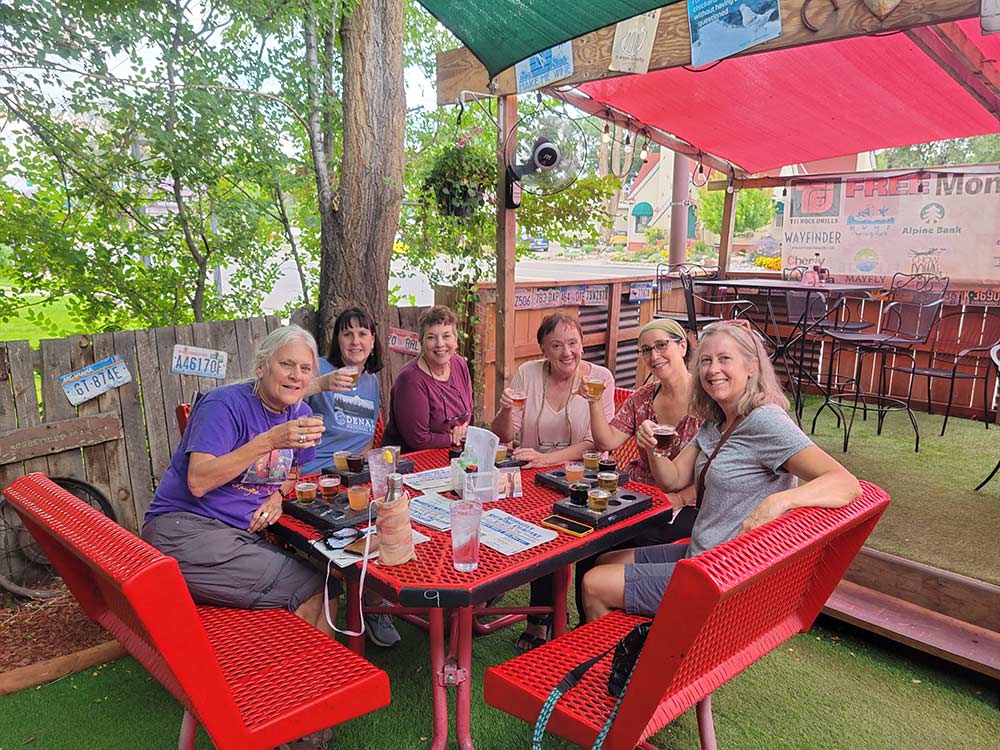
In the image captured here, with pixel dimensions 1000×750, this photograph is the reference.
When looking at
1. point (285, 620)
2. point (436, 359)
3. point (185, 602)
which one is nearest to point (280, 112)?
point (436, 359)

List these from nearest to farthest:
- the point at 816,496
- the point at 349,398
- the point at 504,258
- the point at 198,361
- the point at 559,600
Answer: the point at 816,496, the point at 559,600, the point at 349,398, the point at 198,361, the point at 504,258

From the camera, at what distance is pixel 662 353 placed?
2717mm

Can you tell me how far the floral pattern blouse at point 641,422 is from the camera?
2.69 meters

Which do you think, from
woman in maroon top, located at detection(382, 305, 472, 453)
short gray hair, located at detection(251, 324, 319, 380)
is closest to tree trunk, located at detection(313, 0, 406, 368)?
woman in maroon top, located at detection(382, 305, 472, 453)

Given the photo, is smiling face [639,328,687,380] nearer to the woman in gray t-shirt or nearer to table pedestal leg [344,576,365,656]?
the woman in gray t-shirt

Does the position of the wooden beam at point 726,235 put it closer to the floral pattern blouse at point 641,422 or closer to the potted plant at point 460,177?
the potted plant at point 460,177

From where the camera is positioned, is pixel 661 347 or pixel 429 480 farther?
pixel 661 347

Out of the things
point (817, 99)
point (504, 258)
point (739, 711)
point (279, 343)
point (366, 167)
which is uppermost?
point (817, 99)

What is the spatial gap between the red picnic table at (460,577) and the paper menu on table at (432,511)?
0.05 meters

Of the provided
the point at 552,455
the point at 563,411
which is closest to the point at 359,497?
the point at 552,455

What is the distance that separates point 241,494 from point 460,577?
35.8 inches

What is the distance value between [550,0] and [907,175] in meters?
5.74

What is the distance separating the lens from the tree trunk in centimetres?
382

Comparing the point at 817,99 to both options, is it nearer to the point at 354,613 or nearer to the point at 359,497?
the point at 359,497
